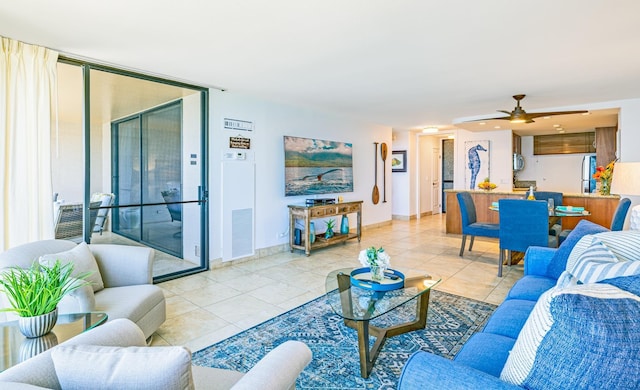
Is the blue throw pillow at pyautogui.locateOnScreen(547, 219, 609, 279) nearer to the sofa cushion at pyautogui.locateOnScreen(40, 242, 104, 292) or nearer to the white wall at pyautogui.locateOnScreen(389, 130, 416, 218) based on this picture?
the sofa cushion at pyautogui.locateOnScreen(40, 242, 104, 292)

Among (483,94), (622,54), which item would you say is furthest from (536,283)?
(483,94)

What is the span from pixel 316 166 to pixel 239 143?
1.60 meters

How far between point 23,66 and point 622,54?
552 centimetres

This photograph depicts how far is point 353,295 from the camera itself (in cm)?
249

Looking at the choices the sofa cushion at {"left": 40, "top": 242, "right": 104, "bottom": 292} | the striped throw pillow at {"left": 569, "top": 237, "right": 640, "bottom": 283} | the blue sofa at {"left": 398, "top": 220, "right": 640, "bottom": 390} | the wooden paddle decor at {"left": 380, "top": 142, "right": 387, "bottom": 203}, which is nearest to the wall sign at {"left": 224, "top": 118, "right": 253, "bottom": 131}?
the sofa cushion at {"left": 40, "top": 242, "right": 104, "bottom": 292}

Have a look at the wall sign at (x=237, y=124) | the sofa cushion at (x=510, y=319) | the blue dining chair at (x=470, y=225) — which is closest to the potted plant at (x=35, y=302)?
the sofa cushion at (x=510, y=319)

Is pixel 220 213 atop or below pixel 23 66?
below

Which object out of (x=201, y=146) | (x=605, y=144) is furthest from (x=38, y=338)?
(x=605, y=144)

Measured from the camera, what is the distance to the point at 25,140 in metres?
2.94

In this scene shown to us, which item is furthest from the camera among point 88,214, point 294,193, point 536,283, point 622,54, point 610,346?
point 294,193

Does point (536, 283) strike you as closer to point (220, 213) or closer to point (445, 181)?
point (220, 213)

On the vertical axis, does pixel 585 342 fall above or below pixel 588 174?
below

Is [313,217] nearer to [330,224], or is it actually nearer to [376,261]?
[330,224]

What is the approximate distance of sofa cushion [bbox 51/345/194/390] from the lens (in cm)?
84
